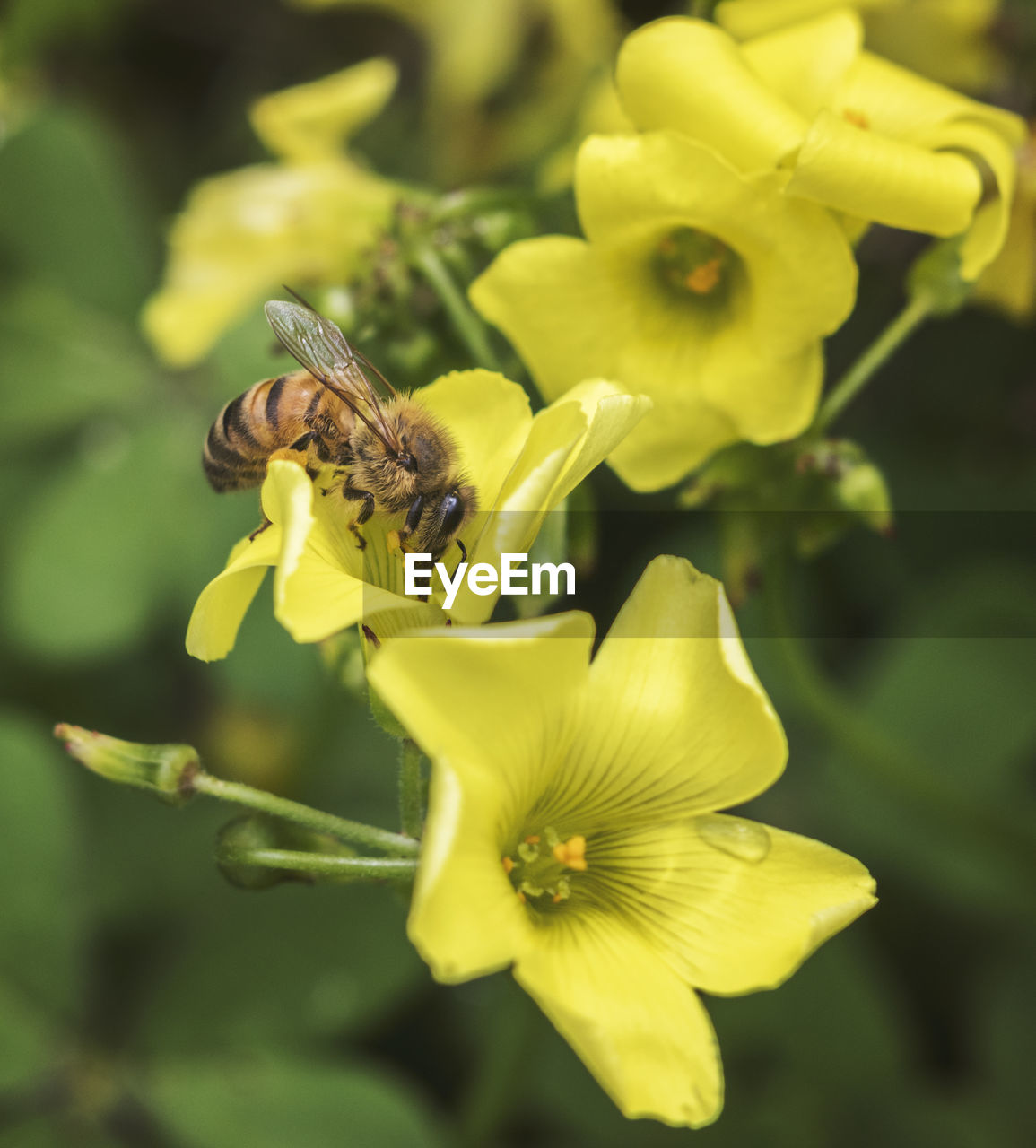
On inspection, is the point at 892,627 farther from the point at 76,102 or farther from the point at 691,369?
the point at 76,102

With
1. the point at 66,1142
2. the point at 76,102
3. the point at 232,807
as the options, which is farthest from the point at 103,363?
the point at 66,1142

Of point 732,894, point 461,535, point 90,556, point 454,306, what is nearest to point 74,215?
point 90,556

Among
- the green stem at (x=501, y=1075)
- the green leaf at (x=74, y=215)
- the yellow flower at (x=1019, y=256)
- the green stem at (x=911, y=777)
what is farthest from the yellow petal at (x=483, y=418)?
the green leaf at (x=74, y=215)

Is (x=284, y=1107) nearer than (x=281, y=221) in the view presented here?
No

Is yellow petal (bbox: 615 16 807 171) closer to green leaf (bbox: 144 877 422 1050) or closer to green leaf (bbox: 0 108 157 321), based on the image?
green leaf (bbox: 144 877 422 1050)

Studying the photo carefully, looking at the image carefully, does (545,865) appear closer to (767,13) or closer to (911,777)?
(911,777)

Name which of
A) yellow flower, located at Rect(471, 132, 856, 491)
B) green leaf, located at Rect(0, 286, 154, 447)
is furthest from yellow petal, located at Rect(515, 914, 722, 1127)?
green leaf, located at Rect(0, 286, 154, 447)
